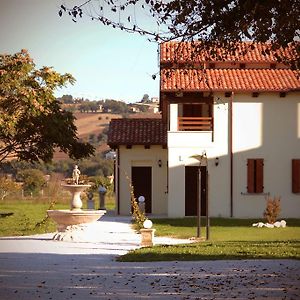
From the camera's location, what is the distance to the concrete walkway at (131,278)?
10844 millimetres

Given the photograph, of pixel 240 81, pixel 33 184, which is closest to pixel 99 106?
pixel 33 184

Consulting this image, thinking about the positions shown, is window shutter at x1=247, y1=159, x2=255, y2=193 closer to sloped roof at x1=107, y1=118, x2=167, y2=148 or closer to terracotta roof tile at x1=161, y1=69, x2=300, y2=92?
terracotta roof tile at x1=161, y1=69, x2=300, y2=92

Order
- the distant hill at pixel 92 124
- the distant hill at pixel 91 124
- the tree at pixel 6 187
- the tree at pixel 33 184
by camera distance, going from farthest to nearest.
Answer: the distant hill at pixel 91 124 → the distant hill at pixel 92 124 → the tree at pixel 33 184 → the tree at pixel 6 187

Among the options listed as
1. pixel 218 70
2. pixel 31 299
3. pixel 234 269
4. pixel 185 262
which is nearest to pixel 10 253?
pixel 185 262

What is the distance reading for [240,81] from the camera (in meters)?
31.2

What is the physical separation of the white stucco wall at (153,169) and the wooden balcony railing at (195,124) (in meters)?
1.95

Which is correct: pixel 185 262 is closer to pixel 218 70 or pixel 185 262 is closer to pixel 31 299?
pixel 31 299

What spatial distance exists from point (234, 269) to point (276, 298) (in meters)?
3.37

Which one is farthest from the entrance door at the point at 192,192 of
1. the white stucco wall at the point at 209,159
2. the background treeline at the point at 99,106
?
the background treeline at the point at 99,106

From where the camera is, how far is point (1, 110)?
31.5 metres

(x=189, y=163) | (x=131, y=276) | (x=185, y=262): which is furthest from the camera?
(x=189, y=163)

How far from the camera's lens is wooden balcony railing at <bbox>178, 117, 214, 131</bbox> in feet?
100

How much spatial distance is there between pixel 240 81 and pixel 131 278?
19321 mm

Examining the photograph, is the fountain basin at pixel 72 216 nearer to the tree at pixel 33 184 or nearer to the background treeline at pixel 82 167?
the tree at pixel 33 184
